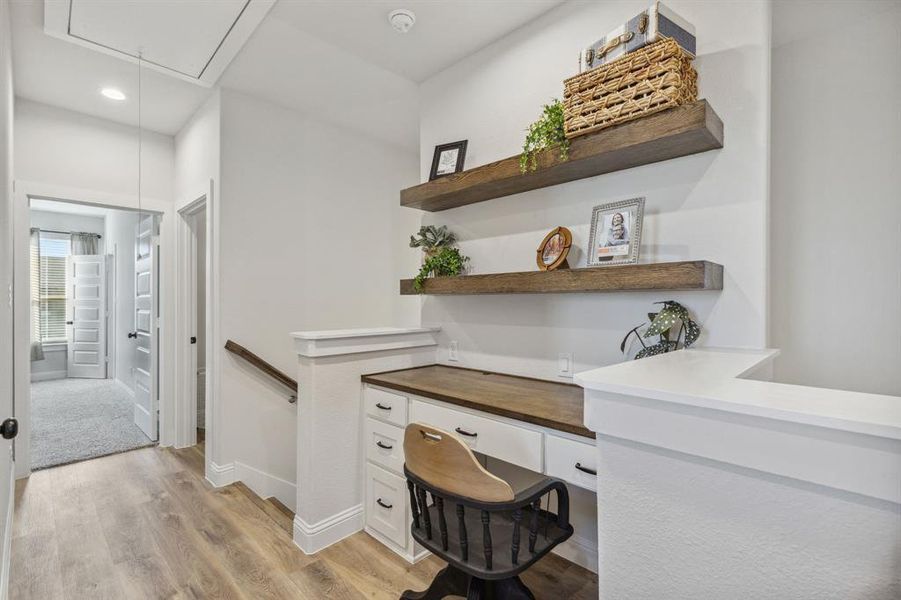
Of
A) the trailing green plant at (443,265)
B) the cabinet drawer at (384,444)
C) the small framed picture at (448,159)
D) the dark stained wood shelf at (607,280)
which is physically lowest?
the cabinet drawer at (384,444)

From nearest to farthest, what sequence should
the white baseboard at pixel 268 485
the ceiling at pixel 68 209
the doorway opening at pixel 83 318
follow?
the white baseboard at pixel 268 485, the doorway opening at pixel 83 318, the ceiling at pixel 68 209

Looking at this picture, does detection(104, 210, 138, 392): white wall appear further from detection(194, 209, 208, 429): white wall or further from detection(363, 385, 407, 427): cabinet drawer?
detection(363, 385, 407, 427): cabinet drawer

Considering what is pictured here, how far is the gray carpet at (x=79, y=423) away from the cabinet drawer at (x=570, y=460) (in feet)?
12.0

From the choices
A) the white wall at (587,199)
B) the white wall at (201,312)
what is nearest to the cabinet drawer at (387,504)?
the white wall at (587,199)

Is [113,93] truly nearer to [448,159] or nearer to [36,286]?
[448,159]

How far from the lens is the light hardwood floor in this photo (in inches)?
73.4

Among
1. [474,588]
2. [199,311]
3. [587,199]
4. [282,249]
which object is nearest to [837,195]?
[587,199]

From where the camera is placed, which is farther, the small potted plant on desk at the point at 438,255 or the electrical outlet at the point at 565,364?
the small potted plant on desk at the point at 438,255

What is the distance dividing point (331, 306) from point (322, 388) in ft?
4.92

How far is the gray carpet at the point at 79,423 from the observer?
11.5 ft

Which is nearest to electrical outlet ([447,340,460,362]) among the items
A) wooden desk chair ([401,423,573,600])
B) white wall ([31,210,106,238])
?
wooden desk chair ([401,423,573,600])

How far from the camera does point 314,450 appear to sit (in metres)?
2.15

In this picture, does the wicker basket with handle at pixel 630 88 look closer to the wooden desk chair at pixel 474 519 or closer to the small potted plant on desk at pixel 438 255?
the small potted plant on desk at pixel 438 255

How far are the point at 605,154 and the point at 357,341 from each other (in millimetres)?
1449
